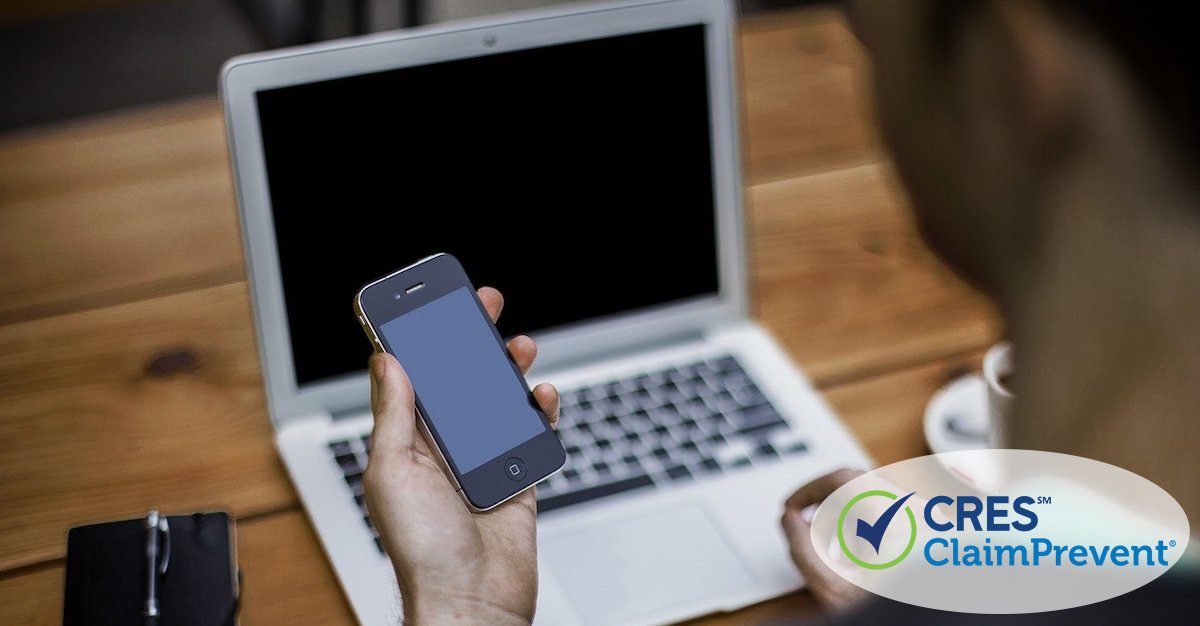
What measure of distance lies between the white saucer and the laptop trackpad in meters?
0.22

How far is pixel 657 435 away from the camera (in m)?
1.10

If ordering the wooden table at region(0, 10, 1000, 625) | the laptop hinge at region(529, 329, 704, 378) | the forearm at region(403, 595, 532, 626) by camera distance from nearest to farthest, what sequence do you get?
the forearm at region(403, 595, 532, 626), the wooden table at region(0, 10, 1000, 625), the laptop hinge at region(529, 329, 704, 378)

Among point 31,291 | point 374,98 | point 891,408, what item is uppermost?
point 374,98

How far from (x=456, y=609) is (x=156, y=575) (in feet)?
0.77

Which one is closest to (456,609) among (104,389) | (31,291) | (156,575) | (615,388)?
(156,575)

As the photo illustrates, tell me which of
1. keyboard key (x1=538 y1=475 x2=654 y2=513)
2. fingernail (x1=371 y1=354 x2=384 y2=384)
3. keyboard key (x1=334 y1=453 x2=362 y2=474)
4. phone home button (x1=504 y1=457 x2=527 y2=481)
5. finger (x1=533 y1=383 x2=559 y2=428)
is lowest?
keyboard key (x1=538 y1=475 x2=654 y2=513)

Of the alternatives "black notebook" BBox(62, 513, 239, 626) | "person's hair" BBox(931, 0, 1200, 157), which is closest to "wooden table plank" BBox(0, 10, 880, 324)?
"black notebook" BBox(62, 513, 239, 626)

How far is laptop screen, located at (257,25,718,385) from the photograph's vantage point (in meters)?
1.05

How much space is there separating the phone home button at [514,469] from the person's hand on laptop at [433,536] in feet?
0.08

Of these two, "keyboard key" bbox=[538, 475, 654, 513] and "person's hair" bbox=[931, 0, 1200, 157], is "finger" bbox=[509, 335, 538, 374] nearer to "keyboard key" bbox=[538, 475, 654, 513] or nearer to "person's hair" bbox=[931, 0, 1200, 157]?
"keyboard key" bbox=[538, 475, 654, 513]

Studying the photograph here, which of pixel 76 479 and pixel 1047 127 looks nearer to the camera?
pixel 1047 127

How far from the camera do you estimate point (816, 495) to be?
3.25 ft

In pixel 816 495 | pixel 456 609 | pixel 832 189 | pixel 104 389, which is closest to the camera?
pixel 456 609

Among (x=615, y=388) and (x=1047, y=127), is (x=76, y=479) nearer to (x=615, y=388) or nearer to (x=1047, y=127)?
(x=615, y=388)
